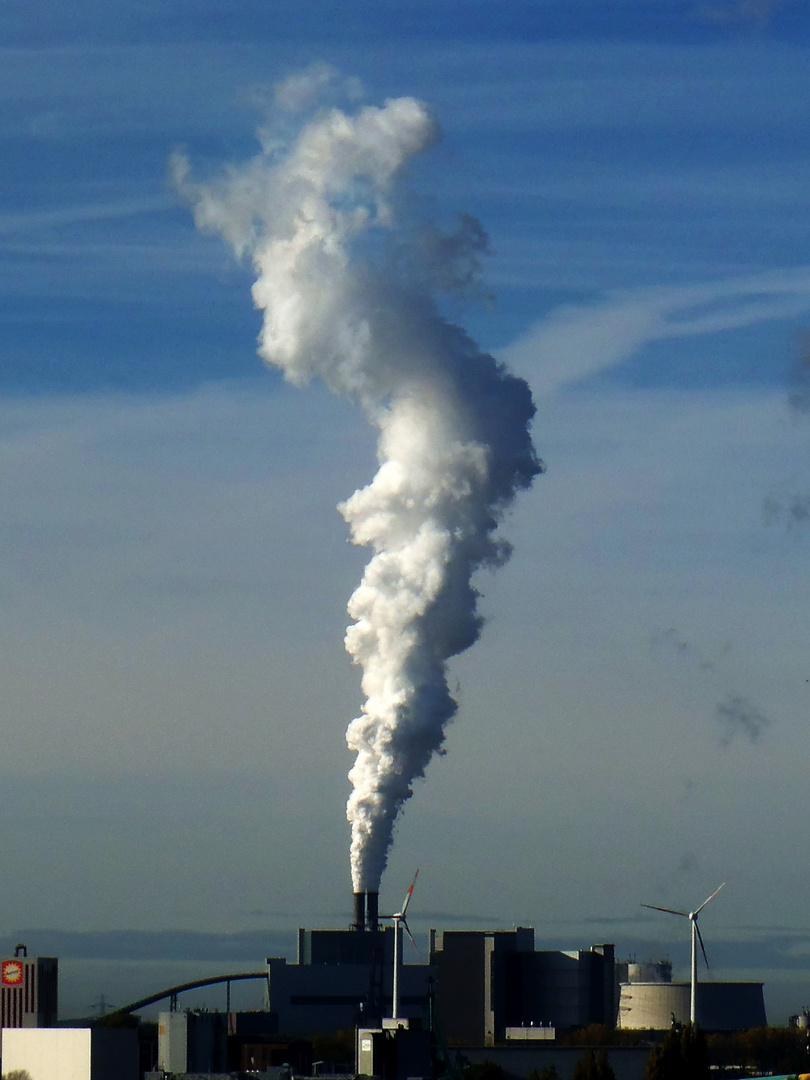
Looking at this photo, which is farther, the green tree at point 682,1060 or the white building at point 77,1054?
the white building at point 77,1054

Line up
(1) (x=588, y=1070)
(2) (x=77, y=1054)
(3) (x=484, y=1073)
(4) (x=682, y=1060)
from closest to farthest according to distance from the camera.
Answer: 1. (4) (x=682, y=1060)
2. (1) (x=588, y=1070)
3. (3) (x=484, y=1073)
4. (2) (x=77, y=1054)

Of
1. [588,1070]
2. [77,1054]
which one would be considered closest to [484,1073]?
[588,1070]

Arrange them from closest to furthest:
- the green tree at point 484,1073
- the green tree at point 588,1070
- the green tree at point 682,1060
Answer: the green tree at point 682,1060, the green tree at point 588,1070, the green tree at point 484,1073

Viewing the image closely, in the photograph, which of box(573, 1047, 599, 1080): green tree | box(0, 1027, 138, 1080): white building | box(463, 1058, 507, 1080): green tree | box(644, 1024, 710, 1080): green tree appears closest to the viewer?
box(644, 1024, 710, 1080): green tree

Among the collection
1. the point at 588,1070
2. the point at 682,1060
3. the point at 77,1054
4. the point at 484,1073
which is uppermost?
the point at 682,1060

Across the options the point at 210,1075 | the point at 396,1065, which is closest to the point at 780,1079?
the point at 396,1065

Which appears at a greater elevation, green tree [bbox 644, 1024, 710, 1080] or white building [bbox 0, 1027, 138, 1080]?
green tree [bbox 644, 1024, 710, 1080]

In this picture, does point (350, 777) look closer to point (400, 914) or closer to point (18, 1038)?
point (400, 914)

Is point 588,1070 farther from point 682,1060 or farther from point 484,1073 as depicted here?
point 484,1073

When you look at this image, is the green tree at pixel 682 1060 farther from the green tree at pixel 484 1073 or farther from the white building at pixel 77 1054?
the white building at pixel 77 1054

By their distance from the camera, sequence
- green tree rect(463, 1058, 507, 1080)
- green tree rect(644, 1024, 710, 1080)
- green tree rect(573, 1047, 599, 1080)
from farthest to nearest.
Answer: green tree rect(463, 1058, 507, 1080) < green tree rect(573, 1047, 599, 1080) < green tree rect(644, 1024, 710, 1080)

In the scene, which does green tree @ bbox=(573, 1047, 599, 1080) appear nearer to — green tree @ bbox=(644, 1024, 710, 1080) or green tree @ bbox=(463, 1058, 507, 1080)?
green tree @ bbox=(644, 1024, 710, 1080)

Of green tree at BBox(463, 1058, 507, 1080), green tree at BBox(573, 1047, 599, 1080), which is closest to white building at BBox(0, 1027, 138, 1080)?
green tree at BBox(463, 1058, 507, 1080)

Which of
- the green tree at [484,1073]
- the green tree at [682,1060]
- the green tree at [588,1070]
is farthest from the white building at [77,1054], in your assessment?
the green tree at [682,1060]
